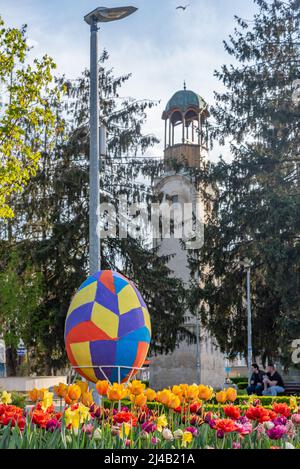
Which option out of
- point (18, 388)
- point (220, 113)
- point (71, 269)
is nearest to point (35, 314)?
point (71, 269)

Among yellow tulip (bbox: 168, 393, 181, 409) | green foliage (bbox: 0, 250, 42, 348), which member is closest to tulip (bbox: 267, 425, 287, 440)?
yellow tulip (bbox: 168, 393, 181, 409)

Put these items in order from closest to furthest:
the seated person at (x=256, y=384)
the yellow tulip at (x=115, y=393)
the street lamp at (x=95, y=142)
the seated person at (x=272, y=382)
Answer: the yellow tulip at (x=115, y=393), the street lamp at (x=95, y=142), the seated person at (x=272, y=382), the seated person at (x=256, y=384)

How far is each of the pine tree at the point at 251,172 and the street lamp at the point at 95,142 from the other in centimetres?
1328

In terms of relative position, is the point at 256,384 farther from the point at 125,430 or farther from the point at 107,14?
the point at 125,430

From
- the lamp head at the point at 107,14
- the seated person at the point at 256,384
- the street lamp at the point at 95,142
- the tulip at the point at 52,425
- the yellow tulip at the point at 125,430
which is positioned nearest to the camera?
the yellow tulip at the point at 125,430

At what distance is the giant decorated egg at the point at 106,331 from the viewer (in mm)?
10711

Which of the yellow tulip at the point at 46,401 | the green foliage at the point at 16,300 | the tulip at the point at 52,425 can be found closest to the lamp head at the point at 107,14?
the yellow tulip at the point at 46,401

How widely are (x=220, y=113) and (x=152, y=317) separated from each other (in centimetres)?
928

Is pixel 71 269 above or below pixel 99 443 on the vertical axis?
above

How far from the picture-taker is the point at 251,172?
28.0 m

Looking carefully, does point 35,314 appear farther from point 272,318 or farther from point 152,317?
point 272,318

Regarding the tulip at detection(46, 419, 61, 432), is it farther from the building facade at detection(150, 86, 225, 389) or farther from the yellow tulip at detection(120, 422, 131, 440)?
the building facade at detection(150, 86, 225, 389)

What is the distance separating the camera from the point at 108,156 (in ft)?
104

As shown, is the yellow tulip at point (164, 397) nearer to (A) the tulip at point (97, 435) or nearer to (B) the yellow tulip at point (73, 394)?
(B) the yellow tulip at point (73, 394)
